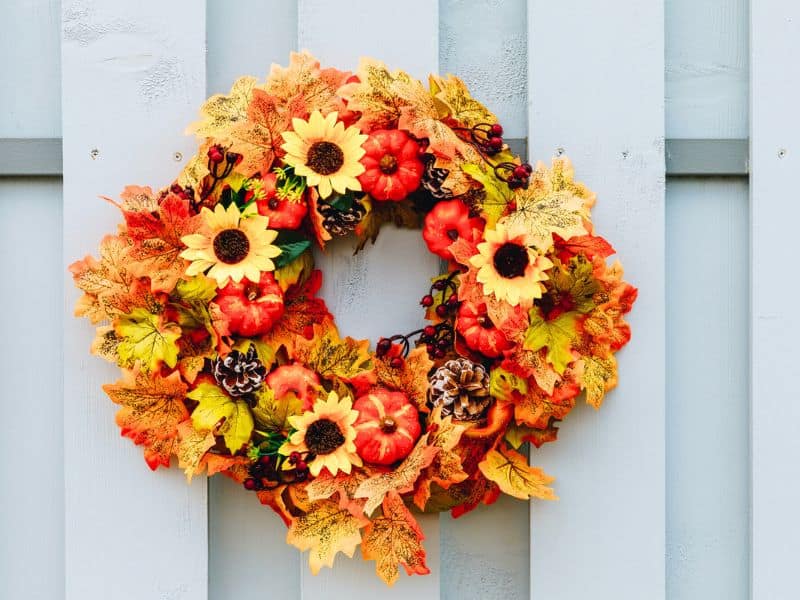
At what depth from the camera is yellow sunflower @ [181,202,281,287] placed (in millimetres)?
969

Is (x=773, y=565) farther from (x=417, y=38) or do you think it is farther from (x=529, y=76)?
(x=417, y=38)

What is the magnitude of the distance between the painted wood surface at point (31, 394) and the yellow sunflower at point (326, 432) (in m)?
0.32

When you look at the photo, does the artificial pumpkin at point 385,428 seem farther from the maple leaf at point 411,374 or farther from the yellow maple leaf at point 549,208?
the yellow maple leaf at point 549,208

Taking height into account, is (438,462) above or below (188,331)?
below

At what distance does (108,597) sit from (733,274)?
0.83 meters

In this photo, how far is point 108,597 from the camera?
103 centimetres

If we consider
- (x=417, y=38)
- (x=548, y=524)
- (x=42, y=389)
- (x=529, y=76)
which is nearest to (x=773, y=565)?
(x=548, y=524)

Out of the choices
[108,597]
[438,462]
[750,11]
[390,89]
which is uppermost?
[750,11]

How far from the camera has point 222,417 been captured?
0.97 meters

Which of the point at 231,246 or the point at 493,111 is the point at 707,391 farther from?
the point at 231,246

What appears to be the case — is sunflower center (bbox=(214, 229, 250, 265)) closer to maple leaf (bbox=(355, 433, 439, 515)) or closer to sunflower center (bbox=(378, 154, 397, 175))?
sunflower center (bbox=(378, 154, 397, 175))

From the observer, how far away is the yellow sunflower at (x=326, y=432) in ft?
3.16

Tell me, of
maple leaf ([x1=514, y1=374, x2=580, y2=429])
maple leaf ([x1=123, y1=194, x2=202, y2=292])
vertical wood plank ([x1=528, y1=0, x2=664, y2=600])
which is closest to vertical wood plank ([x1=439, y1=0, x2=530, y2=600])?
vertical wood plank ([x1=528, y1=0, x2=664, y2=600])

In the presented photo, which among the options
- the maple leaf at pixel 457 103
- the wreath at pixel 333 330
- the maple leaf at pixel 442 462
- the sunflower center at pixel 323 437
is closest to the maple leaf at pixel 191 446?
the wreath at pixel 333 330
